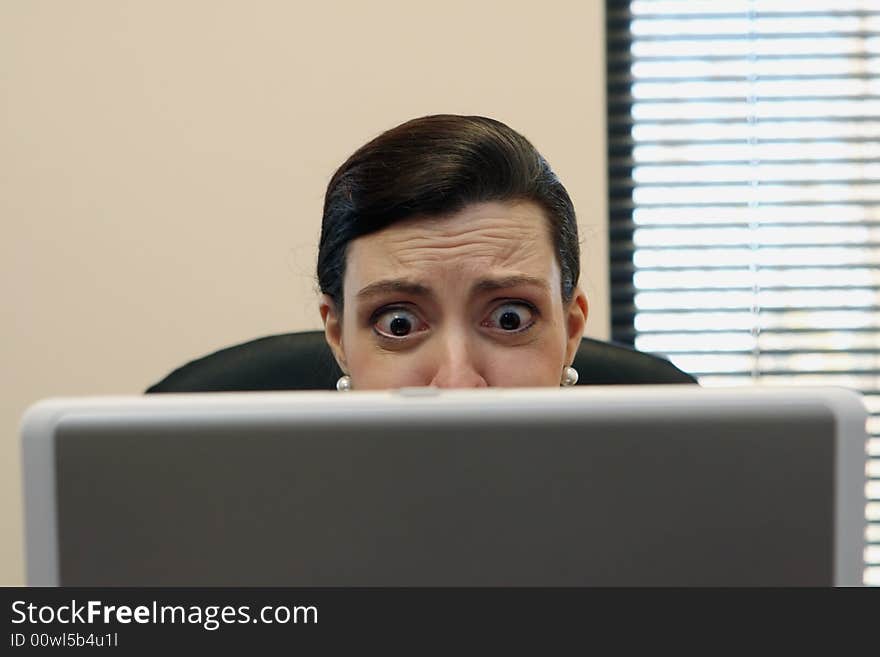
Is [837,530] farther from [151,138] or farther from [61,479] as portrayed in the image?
[151,138]

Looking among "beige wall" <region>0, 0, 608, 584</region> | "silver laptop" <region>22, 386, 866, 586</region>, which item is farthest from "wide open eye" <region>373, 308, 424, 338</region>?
"beige wall" <region>0, 0, 608, 584</region>

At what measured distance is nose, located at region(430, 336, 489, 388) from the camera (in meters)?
1.07

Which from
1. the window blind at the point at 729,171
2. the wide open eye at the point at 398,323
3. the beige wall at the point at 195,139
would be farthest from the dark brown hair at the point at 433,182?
the window blind at the point at 729,171

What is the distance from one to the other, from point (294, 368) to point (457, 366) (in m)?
0.36

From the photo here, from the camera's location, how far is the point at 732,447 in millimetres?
502

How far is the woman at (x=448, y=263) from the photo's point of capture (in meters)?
1.13

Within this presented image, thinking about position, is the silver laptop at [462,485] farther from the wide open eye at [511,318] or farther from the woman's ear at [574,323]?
the woman's ear at [574,323]

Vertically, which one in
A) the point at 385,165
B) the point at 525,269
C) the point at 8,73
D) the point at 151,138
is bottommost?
the point at 525,269

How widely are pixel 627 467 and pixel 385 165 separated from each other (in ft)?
2.60

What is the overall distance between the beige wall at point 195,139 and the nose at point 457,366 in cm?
94

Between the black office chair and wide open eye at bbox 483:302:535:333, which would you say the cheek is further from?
the black office chair

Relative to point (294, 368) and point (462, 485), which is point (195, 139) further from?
point (462, 485)

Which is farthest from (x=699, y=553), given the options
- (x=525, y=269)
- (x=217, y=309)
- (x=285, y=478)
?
(x=217, y=309)

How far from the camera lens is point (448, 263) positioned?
1.15 metres
